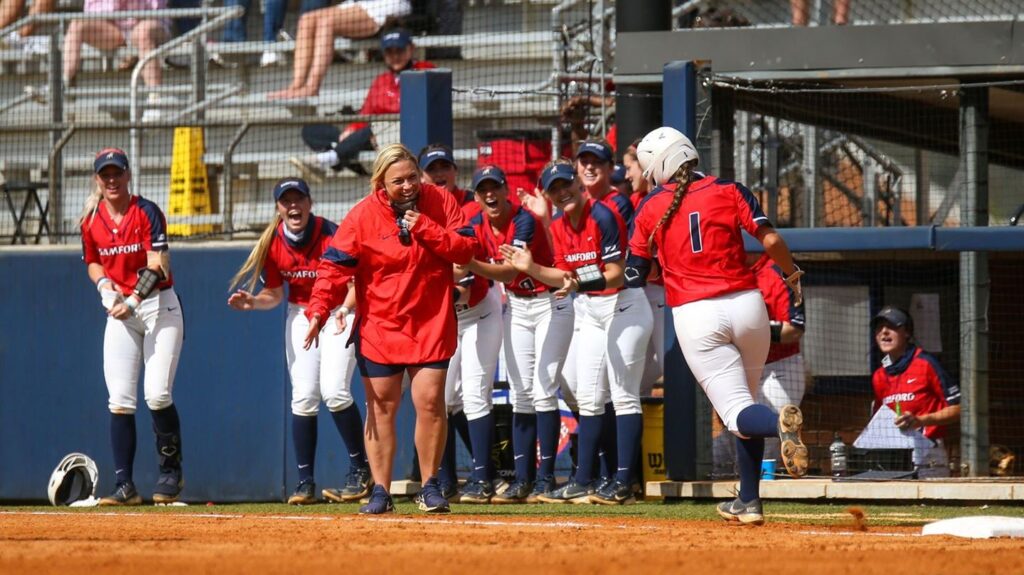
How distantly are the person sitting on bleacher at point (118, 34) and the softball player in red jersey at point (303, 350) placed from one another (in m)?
6.71

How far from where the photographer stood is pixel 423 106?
9.89m

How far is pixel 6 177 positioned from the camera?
1413cm

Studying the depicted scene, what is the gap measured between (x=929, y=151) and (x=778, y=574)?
8812mm

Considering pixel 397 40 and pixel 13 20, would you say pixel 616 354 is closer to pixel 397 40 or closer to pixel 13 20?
pixel 397 40

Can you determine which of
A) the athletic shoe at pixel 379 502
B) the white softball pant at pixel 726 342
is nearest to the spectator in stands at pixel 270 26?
the athletic shoe at pixel 379 502

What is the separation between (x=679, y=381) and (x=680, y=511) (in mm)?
1257

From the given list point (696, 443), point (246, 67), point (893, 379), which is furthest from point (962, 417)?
point (246, 67)

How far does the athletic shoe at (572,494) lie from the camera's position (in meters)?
8.71

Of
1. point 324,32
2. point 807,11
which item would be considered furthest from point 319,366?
point 324,32

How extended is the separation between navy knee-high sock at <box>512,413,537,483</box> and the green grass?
35cm

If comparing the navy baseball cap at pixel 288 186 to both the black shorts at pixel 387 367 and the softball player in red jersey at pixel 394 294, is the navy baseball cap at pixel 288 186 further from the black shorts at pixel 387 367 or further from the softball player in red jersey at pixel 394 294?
the black shorts at pixel 387 367

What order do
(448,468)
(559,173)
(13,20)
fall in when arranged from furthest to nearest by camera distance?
1. (13,20)
2. (448,468)
3. (559,173)

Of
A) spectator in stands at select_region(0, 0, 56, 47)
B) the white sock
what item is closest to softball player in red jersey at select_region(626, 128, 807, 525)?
the white sock

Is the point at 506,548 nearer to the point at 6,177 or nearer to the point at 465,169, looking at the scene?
the point at 465,169
